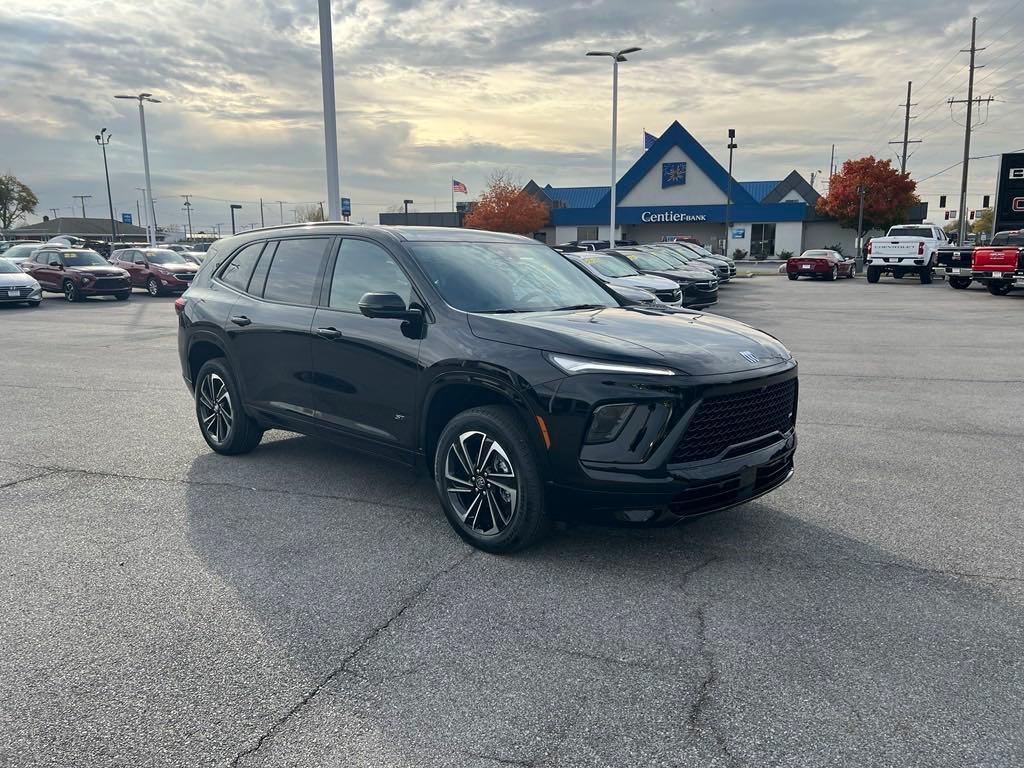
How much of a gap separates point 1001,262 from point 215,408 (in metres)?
24.4

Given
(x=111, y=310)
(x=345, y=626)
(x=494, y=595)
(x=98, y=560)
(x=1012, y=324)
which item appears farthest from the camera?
(x=111, y=310)

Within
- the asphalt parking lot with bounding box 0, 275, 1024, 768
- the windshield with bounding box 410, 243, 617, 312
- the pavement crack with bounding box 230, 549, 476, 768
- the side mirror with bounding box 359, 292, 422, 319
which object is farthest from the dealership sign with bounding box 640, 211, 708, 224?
the pavement crack with bounding box 230, 549, 476, 768

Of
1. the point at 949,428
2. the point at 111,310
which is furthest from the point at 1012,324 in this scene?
the point at 111,310

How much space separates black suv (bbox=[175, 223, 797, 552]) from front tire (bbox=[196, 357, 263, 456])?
0.03 metres

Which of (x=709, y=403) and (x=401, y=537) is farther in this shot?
(x=401, y=537)

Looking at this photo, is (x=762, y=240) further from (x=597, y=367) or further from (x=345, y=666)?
(x=345, y=666)

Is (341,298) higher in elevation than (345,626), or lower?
higher

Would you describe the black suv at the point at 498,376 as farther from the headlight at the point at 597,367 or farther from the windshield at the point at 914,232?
the windshield at the point at 914,232

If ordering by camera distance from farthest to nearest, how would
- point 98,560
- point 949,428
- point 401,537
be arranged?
point 949,428
point 401,537
point 98,560

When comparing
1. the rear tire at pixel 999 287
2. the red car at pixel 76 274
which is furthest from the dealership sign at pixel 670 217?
the red car at pixel 76 274

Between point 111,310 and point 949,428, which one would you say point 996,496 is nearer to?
point 949,428

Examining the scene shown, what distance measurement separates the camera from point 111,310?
21.2 m

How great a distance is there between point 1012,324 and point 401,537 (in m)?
16.2

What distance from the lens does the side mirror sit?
4414mm
